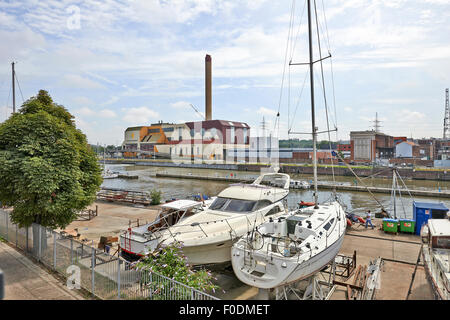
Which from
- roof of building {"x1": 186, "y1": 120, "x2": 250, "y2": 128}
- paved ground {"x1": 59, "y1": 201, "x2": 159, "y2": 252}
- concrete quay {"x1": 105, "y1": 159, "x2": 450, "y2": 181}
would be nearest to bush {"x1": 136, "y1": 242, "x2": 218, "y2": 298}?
paved ground {"x1": 59, "y1": 201, "x2": 159, "y2": 252}

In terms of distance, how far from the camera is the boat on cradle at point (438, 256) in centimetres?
706

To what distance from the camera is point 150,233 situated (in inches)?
451

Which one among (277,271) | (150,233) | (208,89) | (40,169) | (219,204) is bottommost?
(277,271)

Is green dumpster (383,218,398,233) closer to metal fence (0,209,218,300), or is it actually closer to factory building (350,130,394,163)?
metal fence (0,209,218,300)

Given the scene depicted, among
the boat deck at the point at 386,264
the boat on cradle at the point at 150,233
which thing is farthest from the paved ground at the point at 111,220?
the boat deck at the point at 386,264

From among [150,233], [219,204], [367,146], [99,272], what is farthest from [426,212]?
[367,146]

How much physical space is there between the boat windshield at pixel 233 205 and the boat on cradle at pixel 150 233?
947 mm

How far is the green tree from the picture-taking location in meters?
9.21

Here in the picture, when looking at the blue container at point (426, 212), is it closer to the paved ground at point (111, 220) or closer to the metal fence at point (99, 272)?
the metal fence at point (99, 272)

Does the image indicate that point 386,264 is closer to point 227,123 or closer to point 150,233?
point 150,233

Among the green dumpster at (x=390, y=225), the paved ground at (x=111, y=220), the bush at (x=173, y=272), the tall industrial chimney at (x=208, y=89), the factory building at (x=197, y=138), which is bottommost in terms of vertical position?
the paved ground at (x=111, y=220)

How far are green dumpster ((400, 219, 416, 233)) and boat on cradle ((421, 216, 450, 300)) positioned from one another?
578 centimetres

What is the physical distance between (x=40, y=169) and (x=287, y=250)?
818cm
